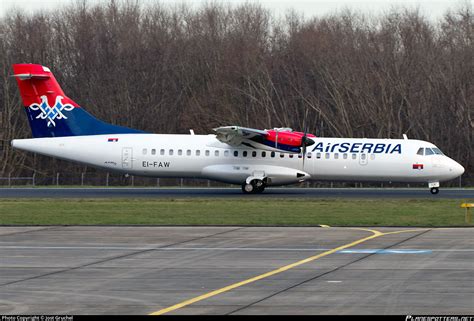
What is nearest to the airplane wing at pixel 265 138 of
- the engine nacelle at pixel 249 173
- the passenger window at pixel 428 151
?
the engine nacelle at pixel 249 173

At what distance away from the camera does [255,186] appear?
44500 millimetres

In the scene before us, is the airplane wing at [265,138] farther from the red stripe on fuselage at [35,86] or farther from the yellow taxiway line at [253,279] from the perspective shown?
→ the yellow taxiway line at [253,279]

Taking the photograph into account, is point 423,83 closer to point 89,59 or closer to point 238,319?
point 89,59

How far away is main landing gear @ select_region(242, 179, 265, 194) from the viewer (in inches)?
1748

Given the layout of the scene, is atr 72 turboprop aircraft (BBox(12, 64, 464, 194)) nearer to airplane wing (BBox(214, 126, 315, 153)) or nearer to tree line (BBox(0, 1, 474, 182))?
airplane wing (BBox(214, 126, 315, 153))

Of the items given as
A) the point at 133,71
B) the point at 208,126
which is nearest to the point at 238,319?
the point at 208,126

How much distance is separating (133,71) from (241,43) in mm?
10265

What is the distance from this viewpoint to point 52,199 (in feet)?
135

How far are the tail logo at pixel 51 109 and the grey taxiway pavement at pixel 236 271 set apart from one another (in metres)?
19.4

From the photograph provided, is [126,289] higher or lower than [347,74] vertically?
lower

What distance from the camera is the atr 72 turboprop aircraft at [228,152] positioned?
43656 mm

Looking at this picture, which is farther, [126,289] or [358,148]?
[358,148]

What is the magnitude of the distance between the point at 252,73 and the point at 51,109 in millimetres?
29015

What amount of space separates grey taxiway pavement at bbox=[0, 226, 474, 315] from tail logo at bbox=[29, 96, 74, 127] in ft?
63.7
